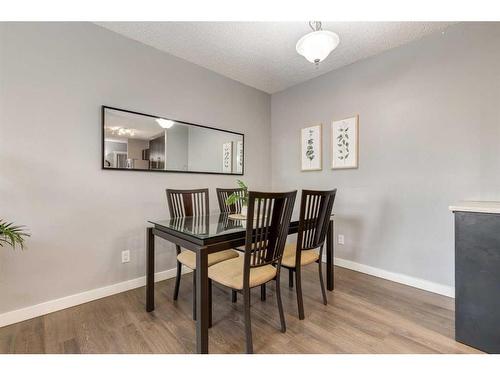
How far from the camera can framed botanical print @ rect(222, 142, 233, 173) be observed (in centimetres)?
300

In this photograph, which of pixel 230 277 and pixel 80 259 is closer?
pixel 230 277

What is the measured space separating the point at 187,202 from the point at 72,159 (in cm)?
101

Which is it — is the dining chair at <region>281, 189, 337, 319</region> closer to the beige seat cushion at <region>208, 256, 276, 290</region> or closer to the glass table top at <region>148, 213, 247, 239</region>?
the beige seat cushion at <region>208, 256, 276, 290</region>

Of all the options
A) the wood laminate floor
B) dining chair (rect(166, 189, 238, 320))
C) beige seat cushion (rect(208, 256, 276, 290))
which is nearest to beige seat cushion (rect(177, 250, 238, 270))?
dining chair (rect(166, 189, 238, 320))

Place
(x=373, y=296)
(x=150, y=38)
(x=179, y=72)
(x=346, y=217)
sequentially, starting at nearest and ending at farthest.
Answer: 1. (x=373, y=296)
2. (x=150, y=38)
3. (x=179, y=72)
4. (x=346, y=217)

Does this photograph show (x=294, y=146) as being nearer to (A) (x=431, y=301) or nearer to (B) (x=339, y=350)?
(A) (x=431, y=301)

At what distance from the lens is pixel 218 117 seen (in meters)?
2.95

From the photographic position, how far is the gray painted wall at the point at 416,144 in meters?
1.93

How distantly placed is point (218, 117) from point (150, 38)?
107 cm

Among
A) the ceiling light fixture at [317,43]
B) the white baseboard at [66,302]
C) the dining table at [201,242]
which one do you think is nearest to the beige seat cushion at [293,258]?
the dining table at [201,242]

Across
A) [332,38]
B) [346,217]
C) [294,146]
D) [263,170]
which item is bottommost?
[346,217]

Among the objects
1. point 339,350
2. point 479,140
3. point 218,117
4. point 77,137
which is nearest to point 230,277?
point 339,350

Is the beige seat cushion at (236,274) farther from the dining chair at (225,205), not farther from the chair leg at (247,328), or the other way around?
the dining chair at (225,205)

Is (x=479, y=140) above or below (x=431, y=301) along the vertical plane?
above
